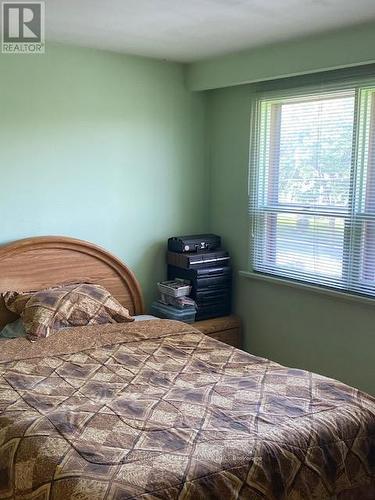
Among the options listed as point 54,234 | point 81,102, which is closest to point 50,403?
point 54,234

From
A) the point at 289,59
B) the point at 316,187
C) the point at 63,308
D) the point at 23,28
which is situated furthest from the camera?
the point at 316,187

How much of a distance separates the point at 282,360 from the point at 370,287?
92 centimetres

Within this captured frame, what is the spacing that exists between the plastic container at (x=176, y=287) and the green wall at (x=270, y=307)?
0.44 m

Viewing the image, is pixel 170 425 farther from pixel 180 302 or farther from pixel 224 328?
pixel 224 328

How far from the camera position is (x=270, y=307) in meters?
4.02

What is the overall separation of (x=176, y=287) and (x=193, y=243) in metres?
0.37

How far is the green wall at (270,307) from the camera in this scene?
11.4ft

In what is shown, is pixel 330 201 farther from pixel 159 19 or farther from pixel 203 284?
pixel 159 19

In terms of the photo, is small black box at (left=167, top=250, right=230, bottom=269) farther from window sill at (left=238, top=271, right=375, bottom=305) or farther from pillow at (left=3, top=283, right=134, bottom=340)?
pillow at (left=3, top=283, right=134, bottom=340)

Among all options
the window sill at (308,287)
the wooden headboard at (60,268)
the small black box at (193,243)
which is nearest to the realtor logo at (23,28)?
the wooden headboard at (60,268)

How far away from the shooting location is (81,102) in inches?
149

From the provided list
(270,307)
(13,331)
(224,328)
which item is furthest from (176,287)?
(13,331)

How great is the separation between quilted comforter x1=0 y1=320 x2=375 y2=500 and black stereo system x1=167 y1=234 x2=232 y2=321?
1.08m

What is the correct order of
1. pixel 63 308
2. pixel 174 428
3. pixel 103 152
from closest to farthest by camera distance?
pixel 174 428, pixel 63 308, pixel 103 152
